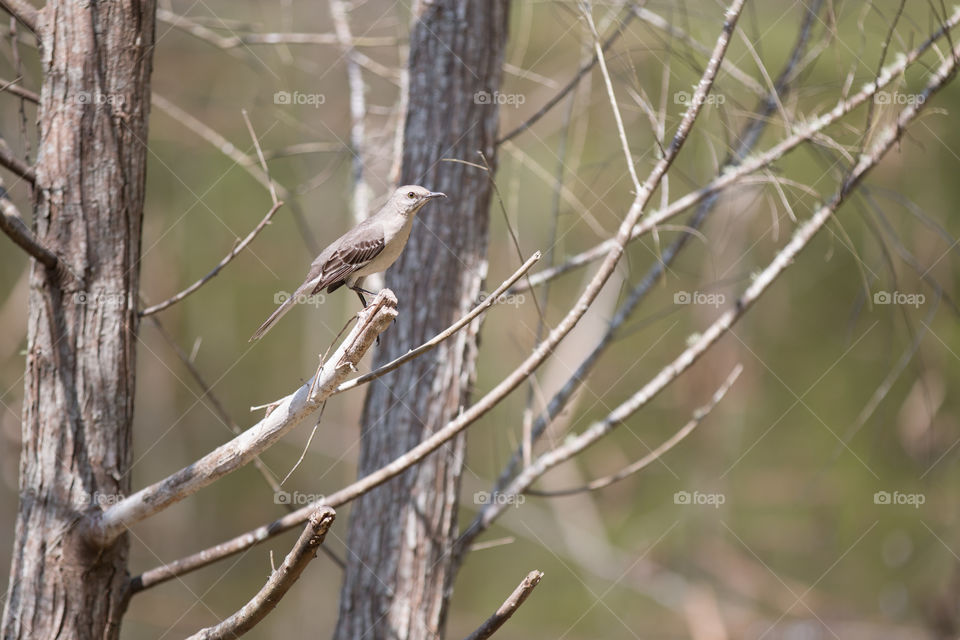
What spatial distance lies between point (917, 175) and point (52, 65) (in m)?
9.14

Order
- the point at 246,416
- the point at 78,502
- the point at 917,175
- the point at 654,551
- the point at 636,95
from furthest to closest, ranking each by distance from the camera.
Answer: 1. the point at 246,416
2. the point at 654,551
3. the point at 917,175
4. the point at 636,95
5. the point at 78,502

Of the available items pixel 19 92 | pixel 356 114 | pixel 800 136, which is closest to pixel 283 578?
pixel 19 92

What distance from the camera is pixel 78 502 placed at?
87.0 inches

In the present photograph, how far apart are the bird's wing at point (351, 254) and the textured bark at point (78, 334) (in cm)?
58

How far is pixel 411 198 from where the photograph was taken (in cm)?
268

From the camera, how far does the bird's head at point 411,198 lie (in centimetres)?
265

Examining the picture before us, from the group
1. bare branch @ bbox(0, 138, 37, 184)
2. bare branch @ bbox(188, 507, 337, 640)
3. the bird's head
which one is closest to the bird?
the bird's head

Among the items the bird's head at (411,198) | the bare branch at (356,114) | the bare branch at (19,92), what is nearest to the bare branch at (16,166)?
the bare branch at (19,92)

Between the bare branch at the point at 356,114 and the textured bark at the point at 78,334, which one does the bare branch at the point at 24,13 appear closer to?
the textured bark at the point at 78,334

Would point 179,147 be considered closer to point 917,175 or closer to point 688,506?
point 688,506

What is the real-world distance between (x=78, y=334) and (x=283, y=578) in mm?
1002

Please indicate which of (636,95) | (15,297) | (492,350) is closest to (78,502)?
(636,95)

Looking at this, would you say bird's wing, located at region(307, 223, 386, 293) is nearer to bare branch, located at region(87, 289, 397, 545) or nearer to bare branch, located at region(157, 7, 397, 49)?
bare branch, located at region(87, 289, 397, 545)

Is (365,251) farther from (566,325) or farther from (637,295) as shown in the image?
(637,295)
